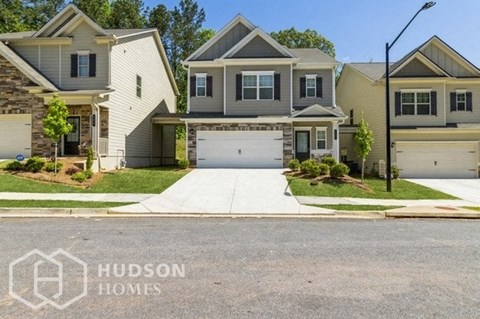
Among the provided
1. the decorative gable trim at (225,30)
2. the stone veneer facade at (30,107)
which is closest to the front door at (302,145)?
the decorative gable trim at (225,30)

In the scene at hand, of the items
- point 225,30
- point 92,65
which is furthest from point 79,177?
point 225,30

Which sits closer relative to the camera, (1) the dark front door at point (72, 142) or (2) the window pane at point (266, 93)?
(1) the dark front door at point (72, 142)

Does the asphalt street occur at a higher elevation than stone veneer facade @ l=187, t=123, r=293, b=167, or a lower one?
lower

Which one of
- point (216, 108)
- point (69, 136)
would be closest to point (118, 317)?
point (69, 136)

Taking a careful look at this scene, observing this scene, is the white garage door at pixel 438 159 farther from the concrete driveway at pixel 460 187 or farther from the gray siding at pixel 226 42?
the gray siding at pixel 226 42

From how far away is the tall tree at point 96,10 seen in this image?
41562 millimetres

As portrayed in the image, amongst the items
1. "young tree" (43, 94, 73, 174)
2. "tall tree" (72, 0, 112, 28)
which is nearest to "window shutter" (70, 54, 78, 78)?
"young tree" (43, 94, 73, 174)

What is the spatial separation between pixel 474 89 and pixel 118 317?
2846 centimetres

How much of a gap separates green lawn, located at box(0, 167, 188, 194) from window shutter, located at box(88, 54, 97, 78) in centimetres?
709

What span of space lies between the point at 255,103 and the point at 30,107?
13.4m

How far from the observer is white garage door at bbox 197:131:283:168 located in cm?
2278

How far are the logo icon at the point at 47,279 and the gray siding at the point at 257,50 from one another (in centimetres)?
1968

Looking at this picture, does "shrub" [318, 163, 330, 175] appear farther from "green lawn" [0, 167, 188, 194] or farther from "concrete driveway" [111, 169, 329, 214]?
"green lawn" [0, 167, 188, 194]

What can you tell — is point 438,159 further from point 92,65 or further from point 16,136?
point 16,136
